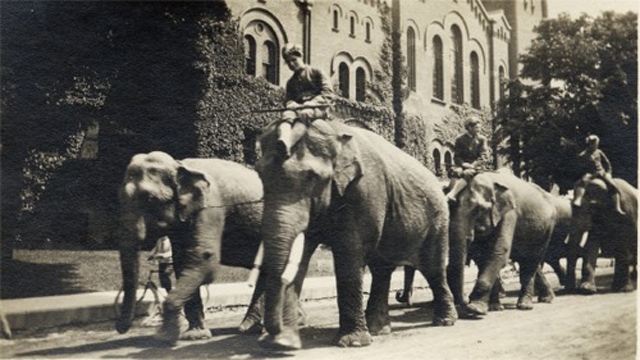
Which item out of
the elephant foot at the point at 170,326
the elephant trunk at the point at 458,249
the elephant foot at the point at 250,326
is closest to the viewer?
the elephant foot at the point at 170,326

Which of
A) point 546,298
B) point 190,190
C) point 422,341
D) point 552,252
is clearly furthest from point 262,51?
point 422,341

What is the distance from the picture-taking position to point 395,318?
749 cm

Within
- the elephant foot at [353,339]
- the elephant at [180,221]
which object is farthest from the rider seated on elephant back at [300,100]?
the elephant foot at [353,339]

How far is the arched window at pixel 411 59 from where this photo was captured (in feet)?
70.4

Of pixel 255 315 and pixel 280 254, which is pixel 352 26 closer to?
pixel 255 315

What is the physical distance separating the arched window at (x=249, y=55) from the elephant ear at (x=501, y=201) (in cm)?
959

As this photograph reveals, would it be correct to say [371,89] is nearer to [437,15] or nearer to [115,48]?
[437,15]

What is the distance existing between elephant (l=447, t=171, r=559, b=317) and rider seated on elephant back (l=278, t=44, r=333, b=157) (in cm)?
258

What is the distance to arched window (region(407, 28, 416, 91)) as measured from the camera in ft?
70.4

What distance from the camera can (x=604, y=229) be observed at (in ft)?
31.2

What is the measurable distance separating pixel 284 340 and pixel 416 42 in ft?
58.7

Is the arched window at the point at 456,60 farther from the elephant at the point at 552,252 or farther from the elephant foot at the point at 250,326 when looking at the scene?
the elephant foot at the point at 250,326

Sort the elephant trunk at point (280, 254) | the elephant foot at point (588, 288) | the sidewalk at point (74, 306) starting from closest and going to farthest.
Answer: the elephant trunk at point (280, 254) < the sidewalk at point (74, 306) < the elephant foot at point (588, 288)

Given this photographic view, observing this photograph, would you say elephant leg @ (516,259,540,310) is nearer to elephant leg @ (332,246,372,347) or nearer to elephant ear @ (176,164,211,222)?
elephant leg @ (332,246,372,347)
